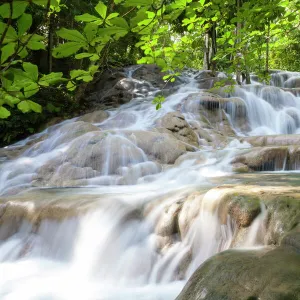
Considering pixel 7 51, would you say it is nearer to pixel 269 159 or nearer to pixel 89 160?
pixel 269 159

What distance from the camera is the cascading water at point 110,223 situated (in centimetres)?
346

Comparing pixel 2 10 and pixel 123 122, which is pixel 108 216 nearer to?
pixel 2 10

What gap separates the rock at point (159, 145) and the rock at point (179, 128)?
3.13 ft

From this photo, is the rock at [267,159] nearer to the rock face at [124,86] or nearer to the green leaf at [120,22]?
the green leaf at [120,22]

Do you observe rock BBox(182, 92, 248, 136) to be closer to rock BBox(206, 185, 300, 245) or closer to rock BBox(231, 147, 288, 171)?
rock BBox(231, 147, 288, 171)

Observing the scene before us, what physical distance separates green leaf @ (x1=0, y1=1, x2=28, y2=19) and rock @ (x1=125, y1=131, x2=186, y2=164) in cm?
693

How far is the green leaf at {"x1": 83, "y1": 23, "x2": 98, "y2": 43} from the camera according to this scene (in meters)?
1.05

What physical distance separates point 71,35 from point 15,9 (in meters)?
0.21

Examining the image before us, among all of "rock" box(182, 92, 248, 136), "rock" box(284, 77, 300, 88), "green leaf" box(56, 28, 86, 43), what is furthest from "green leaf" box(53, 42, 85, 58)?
"rock" box(284, 77, 300, 88)

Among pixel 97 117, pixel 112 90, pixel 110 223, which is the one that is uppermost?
pixel 112 90

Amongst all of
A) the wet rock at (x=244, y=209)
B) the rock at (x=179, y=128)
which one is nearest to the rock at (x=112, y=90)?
the rock at (x=179, y=128)

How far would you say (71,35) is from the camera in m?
0.99

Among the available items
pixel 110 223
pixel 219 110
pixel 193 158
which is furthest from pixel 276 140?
pixel 110 223

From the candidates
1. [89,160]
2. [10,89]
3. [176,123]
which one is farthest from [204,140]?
[10,89]
